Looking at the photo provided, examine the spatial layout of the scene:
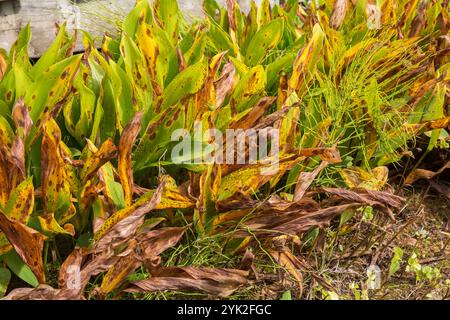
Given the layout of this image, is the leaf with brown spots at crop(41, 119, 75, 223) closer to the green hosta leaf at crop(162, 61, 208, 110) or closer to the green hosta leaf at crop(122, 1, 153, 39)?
the green hosta leaf at crop(162, 61, 208, 110)

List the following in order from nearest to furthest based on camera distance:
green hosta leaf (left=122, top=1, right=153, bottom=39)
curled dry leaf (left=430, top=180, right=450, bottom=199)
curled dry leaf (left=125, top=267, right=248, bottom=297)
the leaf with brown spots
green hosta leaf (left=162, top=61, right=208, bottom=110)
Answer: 1. the leaf with brown spots
2. curled dry leaf (left=125, top=267, right=248, bottom=297)
3. green hosta leaf (left=162, top=61, right=208, bottom=110)
4. green hosta leaf (left=122, top=1, right=153, bottom=39)
5. curled dry leaf (left=430, top=180, right=450, bottom=199)

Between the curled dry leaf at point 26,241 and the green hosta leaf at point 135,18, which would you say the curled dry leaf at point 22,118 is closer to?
the curled dry leaf at point 26,241

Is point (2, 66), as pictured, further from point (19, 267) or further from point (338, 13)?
point (338, 13)

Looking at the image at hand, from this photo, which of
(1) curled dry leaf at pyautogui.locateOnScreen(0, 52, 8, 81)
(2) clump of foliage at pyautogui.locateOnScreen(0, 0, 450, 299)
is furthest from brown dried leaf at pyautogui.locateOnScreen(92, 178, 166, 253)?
(1) curled dry leaf at pyautogui.locateOnScreen(0, 52, 8, 81)

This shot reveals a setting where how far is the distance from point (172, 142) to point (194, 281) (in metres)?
0.42

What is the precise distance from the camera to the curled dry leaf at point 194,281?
6.02 ft

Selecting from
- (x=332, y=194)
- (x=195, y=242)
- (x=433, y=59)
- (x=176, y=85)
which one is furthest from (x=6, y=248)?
(x=433, y=59)

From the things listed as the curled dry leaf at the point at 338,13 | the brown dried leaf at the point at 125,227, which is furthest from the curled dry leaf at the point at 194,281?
the curled dry leaf at the point at 338,13

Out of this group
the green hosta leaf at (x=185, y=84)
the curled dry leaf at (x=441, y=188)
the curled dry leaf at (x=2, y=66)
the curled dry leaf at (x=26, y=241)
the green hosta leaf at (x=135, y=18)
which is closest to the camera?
the curled dry leaf at (x=26, y=241)

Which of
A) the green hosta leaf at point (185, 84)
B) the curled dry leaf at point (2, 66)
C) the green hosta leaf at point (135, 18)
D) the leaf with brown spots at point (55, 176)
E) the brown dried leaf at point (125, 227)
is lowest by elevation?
the brown dried leaf at point (125, 227)

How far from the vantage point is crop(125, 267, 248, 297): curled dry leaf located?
183 cm

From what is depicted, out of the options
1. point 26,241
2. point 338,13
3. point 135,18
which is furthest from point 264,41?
point 26,241

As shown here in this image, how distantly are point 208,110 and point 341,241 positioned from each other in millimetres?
678

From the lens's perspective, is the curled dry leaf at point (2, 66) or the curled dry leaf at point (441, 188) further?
the curled dry leaf at point (441, 188)
